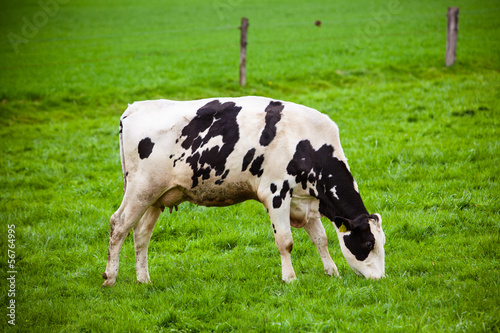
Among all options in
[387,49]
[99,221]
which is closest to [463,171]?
[99,221]

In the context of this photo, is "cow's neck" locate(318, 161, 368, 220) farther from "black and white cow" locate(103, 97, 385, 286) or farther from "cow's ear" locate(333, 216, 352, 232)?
"cow's ear" locate(333, 216, 352, 232)

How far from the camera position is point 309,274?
5801mm

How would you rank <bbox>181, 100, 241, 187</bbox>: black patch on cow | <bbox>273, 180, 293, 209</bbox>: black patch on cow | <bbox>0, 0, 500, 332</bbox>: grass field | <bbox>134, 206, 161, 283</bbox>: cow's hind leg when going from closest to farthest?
<bbox>0, 0, 500, 332</bbox>: grass field
<bbox>273, 180, 293, 209</bbox>: black patch on cow
<bbox>181, 100, 241, 187</bbox>: black patch on cow
<bbox>134, 206, 161, 283</bbox>: cow's hind leg

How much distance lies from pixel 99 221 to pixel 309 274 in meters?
3.82

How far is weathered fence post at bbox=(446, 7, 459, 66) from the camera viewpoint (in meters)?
17.6

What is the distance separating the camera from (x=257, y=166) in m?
5.63

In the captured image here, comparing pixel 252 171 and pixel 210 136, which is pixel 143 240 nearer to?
pixel 210 136

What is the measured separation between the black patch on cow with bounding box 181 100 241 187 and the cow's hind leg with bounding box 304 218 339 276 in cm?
135

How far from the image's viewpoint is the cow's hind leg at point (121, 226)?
5.88 meters

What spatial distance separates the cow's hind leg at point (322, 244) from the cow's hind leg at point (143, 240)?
203cm

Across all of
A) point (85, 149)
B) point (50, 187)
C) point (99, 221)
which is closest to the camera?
point (99, 221)

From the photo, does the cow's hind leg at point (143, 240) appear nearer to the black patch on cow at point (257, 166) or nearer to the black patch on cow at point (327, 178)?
the black patch on cow at point (257, 166)

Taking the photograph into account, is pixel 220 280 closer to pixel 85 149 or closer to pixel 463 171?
pixel 463 171

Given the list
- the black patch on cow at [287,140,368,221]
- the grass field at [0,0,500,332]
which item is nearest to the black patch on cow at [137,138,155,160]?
the grass field at [0,0,500,332]
